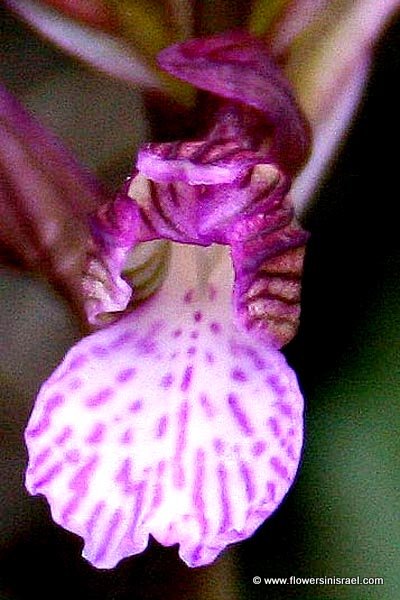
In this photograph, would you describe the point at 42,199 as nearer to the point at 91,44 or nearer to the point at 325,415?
→ the point at 91,44

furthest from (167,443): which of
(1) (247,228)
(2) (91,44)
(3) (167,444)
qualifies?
(2) (91,44)

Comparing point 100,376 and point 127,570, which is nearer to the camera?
point 100,376

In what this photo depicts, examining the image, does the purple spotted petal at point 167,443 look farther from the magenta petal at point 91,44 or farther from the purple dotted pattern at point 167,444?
the magenta petal at point 91,44

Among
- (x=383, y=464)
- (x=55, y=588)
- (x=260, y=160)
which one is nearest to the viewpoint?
(x=260, y=160)

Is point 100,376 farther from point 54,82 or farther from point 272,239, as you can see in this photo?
point 54,82

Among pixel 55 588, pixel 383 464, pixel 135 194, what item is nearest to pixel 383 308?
pixel 383 464

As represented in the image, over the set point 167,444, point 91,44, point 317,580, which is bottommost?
point 317,580

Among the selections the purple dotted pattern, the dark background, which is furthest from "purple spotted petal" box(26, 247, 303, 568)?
the dark background
